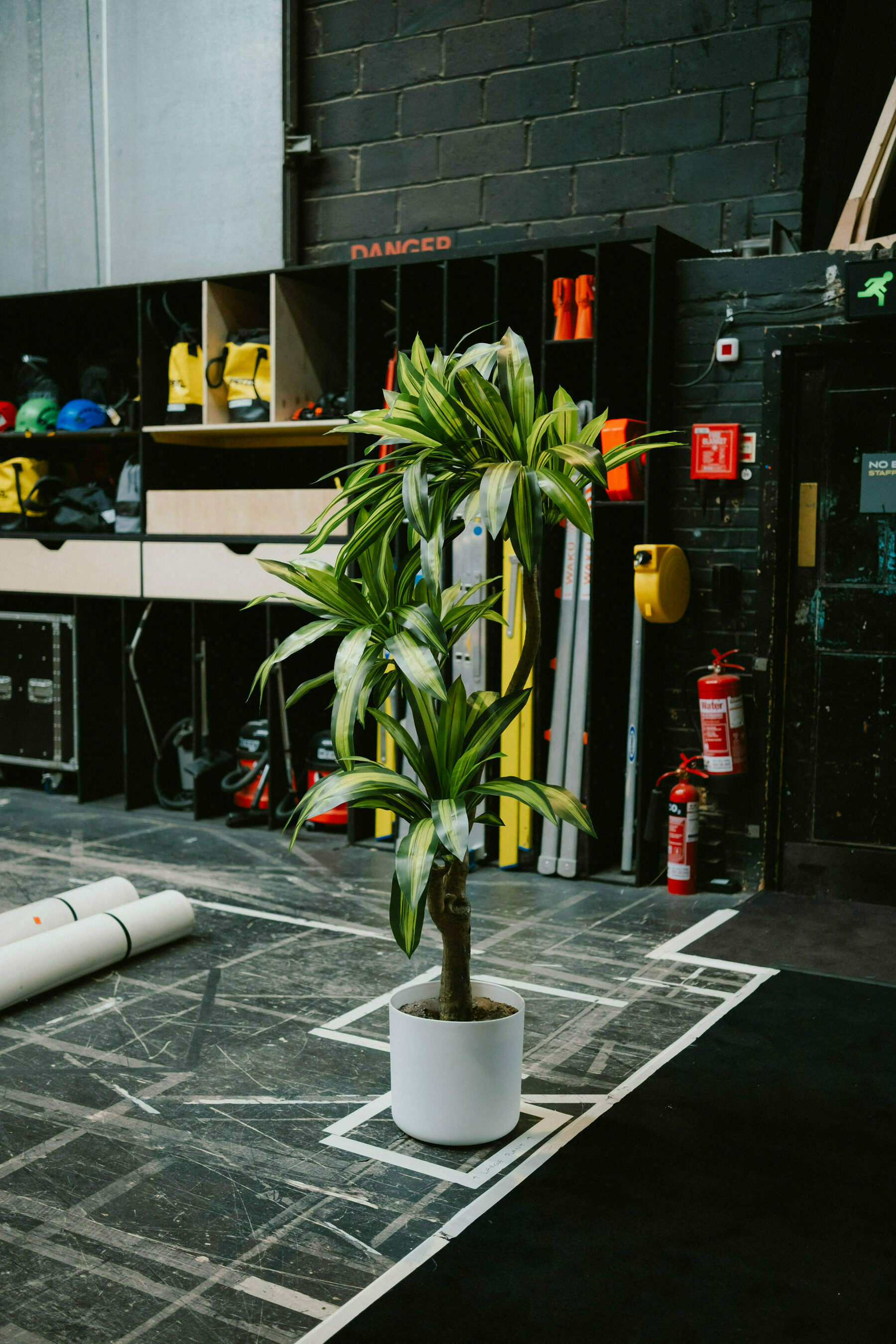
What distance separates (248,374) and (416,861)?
336 cm

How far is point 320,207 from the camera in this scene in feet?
18.1

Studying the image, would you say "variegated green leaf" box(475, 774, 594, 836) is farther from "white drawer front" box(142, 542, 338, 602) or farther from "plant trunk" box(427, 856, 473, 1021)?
"white drawer front" box(142, 542, 338, 602)

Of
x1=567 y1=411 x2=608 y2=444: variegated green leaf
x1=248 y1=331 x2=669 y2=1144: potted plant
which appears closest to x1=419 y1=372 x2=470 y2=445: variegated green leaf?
x1=248 y1=331 x2=669 y2=1144: potted plant

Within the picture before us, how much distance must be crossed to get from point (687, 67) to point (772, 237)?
2.52ft

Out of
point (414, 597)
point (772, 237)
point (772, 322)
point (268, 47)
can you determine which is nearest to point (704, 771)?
point (772, 322)

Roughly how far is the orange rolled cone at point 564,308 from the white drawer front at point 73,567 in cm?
212

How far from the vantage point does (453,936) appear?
254cm

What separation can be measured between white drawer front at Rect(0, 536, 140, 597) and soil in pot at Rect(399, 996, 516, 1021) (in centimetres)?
330

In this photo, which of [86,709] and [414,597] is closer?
[414,597]

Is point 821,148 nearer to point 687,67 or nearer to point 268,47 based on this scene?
point 687,67

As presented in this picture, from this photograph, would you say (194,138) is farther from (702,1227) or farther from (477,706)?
(702,1227)

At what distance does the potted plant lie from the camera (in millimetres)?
2320

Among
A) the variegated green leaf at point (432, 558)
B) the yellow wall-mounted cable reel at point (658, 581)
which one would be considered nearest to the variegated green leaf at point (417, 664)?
the variegated green leaf at point (432, 558)

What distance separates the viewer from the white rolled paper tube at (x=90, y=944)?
326 cm
